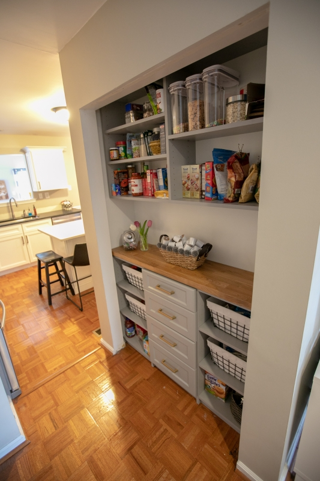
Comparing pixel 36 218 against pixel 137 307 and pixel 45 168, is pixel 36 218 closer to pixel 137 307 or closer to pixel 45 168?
pixel 45 168

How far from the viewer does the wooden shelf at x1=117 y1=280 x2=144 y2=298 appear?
1.89 meters

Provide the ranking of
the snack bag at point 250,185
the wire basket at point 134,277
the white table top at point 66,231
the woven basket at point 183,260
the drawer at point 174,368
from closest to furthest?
the snack bag at point 250,185 < the woven basket at point 183,260 < the drawer at point 174,368 < the wire basket at point 134,277 < the white table top at point 66,231

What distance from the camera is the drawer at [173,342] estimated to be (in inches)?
60.0

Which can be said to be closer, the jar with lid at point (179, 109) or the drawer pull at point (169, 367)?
the jar with lid at point (179, 109)

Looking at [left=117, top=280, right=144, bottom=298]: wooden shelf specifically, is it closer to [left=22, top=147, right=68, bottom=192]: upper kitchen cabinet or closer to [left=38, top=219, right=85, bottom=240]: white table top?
[left=38, top=219, right=85, bottom=240]: white table top

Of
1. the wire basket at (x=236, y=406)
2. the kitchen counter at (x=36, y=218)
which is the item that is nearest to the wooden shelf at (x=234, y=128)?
the wire basket at (x=236, y=406)

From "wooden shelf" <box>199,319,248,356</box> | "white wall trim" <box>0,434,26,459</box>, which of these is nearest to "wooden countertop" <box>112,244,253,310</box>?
"wooden shelf" <box>199,319,248,356</box>

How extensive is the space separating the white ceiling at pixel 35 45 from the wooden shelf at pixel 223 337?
6.12 feet

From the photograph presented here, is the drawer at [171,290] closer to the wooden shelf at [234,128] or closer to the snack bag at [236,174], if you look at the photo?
the snack bag at [236,174]

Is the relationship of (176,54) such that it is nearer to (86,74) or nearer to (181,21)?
(181,21)

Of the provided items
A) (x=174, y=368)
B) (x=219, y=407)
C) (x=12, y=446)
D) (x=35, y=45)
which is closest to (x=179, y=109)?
(x=35, y=45)

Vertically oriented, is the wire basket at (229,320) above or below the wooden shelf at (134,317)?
above

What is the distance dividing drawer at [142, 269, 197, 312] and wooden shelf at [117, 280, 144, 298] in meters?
0.22

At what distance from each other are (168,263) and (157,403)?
103cm
